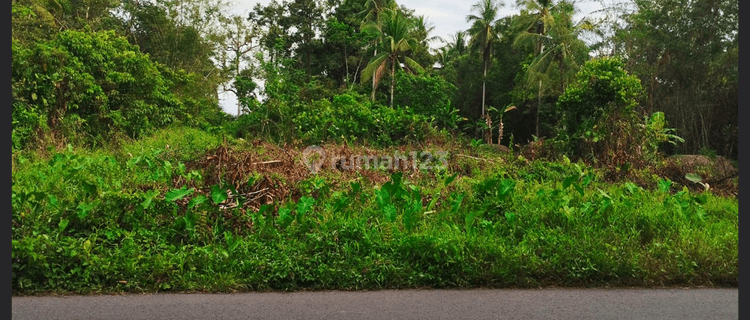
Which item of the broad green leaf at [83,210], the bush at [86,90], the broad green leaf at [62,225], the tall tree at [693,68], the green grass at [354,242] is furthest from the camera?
the tall tree at [693,68]

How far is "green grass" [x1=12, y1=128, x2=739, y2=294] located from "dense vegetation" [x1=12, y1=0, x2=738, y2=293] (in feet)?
0.06

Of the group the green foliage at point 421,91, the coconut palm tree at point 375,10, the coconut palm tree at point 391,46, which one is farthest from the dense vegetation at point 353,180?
the coconut palm tree at point 375,10

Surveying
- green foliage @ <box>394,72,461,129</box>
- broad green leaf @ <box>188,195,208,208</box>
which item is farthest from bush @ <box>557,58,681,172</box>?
green foliage @ <box>394,72,461,129</box>

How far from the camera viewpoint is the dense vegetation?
4039mm

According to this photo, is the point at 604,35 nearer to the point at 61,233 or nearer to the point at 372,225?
the point at 372,225

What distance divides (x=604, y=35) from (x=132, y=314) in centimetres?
2466

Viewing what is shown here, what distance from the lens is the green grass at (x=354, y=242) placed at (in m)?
3.90

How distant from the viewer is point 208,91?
22688 mm

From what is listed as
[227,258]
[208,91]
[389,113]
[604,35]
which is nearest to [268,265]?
[227,258]

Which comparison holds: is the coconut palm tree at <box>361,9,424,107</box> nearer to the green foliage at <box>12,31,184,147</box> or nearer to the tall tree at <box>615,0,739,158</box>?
the tall tree at <box>615,0,739,158</box>

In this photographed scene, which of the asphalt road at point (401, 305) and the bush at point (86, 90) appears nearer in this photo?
the asphalt road at point (401, 305)

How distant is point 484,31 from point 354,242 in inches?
1045

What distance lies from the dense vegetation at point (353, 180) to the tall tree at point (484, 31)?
23.9 feet

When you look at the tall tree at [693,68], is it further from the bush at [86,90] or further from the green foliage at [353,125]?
the bush at [86,90]
